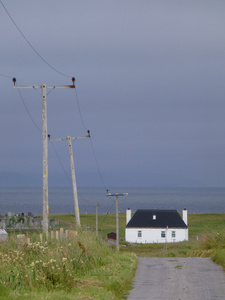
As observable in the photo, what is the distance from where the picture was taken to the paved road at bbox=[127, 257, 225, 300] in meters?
14.6

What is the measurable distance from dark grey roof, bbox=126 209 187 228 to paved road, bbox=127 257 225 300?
2137 inches

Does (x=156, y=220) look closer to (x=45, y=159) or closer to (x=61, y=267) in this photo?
(x=45, y=159)

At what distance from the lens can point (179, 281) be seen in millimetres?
16828

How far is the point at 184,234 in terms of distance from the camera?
75250mm

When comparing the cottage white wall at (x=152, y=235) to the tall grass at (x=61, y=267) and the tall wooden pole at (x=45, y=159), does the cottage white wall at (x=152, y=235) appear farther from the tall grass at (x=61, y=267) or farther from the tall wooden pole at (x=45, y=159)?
the tall grass at (x=61, y=267)

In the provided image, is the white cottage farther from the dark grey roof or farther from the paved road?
the paved road

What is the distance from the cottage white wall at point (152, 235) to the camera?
75.6 m

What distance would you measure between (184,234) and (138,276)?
5809 centimetres

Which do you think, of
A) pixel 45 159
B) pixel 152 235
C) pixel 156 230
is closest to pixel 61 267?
pixel 45 159

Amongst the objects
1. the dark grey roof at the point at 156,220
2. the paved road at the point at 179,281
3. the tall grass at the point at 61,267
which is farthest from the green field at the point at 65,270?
the dark grey roof at the point at 156,220

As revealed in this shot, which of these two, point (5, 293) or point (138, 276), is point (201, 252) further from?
point (5, 293)

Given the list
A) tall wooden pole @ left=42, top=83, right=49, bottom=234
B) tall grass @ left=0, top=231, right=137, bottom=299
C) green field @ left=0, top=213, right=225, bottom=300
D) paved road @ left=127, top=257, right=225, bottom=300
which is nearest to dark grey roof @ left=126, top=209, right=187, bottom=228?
tall wooden pole @ left=42, top=83, right=49, bottom=234

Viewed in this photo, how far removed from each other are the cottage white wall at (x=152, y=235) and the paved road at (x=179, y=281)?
53528 mm

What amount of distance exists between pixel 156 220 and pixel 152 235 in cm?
218
